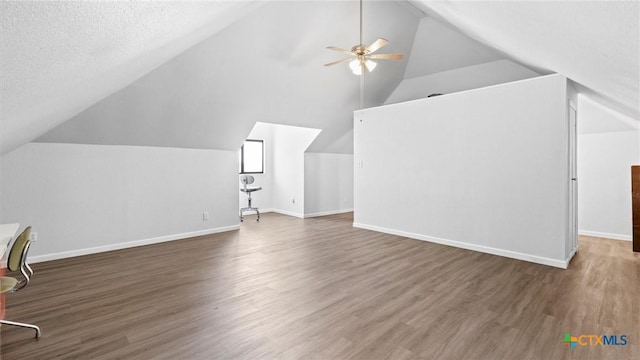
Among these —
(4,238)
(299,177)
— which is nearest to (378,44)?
(4,238)

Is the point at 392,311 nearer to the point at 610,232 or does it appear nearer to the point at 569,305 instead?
the point at 569,305

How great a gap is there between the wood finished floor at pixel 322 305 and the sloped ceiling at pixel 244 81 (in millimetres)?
1877

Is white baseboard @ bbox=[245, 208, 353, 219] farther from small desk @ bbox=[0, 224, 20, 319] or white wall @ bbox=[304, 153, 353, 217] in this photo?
small desk @ bbox=[0, 224, 20, 319]

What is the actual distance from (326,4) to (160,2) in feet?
9.78

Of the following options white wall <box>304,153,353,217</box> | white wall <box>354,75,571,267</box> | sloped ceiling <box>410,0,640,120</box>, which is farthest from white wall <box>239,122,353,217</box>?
sloped ceiling <box>410,0,640,120</box>

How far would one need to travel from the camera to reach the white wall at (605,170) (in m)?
4.82

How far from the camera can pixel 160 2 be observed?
5.29 feet

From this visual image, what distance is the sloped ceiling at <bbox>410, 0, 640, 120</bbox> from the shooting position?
143 centimetres

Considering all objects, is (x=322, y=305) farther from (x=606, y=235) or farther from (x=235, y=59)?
(x=606, y=235)

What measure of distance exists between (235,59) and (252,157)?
13.5ft

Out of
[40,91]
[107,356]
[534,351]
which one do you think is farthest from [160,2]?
[534,351]

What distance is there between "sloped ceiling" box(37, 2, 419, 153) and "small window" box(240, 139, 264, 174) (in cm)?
211

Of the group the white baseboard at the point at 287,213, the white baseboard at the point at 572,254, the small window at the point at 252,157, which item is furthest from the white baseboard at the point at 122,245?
the white baseboard at the point at 572,254

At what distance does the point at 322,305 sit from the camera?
104 inches
